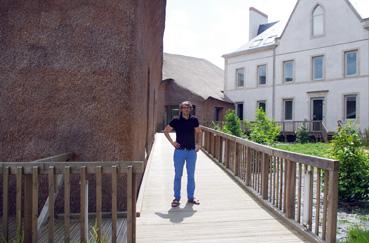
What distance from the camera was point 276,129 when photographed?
13266 millimetres

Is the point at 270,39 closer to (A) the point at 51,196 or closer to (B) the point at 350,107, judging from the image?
(B) the point at 350,107

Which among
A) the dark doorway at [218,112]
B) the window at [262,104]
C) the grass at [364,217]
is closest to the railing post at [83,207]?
the grass at [364,217]

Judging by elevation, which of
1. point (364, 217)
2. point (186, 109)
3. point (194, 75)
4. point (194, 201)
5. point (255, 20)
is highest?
point (255, 20)

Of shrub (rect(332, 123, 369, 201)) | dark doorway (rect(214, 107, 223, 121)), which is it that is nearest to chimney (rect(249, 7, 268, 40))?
dark doorway (rect(214, 107, 223, 121))

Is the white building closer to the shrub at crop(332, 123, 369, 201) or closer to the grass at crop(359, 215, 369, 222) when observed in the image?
the shrub at crop(332, 123, 369, 201)

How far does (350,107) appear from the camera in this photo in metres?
24.7

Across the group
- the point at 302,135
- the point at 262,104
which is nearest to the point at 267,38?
the point at 262,104

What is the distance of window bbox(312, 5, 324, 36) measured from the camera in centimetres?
2619

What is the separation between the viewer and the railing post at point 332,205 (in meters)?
3.94

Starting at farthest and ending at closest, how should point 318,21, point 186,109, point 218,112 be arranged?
point 218,112 → point 318,21 → point 186,109

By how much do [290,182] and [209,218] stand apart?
4.18 feet

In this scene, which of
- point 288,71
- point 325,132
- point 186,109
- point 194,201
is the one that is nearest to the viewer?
point 186,109

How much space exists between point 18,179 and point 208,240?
2.26 meters

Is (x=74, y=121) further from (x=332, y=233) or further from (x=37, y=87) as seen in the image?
(x=332, y=233)
